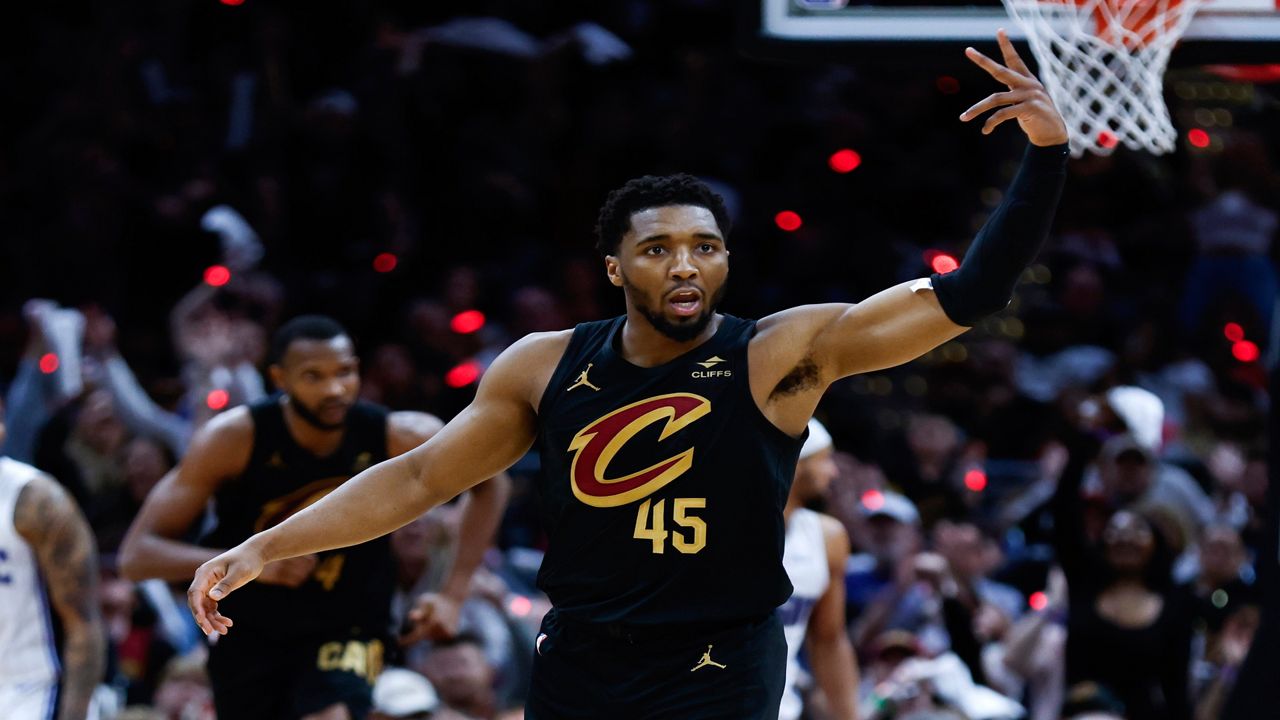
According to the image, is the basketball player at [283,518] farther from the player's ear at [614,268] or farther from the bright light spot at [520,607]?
the bright light spot at [520,607]

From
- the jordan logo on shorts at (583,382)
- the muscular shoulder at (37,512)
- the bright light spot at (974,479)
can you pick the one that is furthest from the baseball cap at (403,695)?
the bright light spot at (974,479)

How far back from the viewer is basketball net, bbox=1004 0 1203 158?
19.1ft

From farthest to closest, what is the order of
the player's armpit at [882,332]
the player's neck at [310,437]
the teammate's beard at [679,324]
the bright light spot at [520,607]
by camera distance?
1. the bright light spot at [520,607]
2. the player's neck at [310,437]
3. the teammate's beard at [679,324]
4. the player's armpit at [882,332]

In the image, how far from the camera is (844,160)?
38.7ft

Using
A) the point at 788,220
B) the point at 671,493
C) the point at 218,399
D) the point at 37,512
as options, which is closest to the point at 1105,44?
the point at 671,493

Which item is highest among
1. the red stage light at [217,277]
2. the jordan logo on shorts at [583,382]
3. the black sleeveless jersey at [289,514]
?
the jordan logo on shorts at [583,382]

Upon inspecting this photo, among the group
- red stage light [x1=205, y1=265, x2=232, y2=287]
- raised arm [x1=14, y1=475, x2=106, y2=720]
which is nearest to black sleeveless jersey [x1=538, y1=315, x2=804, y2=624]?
raised arm [x1=14, y1=475, x2=106, y2=720]

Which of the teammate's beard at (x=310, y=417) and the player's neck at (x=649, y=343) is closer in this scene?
the player's neck at (x=649, y=343)

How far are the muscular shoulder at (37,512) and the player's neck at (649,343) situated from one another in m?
2.46

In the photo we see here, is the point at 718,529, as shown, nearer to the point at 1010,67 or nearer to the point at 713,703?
the point at 713,703

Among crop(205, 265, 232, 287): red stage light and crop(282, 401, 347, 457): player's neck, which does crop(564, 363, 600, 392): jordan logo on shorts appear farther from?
crop(205, 265, 232, 287): red stage light

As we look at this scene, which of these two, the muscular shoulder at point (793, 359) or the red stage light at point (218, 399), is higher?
the muscular shoulder at point (793, 359)

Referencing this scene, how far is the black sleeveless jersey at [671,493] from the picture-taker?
407 cm

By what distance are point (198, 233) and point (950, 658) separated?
579 cm
